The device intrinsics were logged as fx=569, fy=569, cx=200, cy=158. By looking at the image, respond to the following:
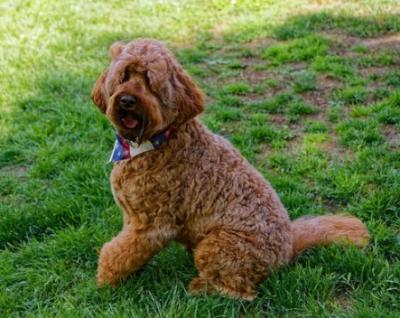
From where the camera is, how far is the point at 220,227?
11.2ft

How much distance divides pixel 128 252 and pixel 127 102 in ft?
3.12

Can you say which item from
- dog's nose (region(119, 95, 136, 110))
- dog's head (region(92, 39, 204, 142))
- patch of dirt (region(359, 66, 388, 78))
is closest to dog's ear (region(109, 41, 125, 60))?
dog's head (region(92, 39, 204, 142))

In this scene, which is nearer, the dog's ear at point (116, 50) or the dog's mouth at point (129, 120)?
the dog's mouth at point (129, 120)

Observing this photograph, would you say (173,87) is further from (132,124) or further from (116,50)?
(116,50)

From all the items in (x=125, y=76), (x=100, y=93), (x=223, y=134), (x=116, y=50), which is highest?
(x=116, y=50)

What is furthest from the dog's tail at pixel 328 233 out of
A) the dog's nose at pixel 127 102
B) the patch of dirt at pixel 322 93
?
the patch of dirt at pixel 322 93

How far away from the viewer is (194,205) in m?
3.43

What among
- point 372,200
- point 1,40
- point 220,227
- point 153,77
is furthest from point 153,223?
point 1,40

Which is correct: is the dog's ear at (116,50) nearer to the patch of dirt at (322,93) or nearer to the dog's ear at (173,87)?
the dog's ear at (173,87)

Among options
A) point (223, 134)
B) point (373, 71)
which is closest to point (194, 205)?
point (223, 134)

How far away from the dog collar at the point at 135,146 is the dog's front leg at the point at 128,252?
0.44 m

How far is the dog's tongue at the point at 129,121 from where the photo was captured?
316 cm

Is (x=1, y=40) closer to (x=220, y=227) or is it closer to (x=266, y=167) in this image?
(x=266, y=167)

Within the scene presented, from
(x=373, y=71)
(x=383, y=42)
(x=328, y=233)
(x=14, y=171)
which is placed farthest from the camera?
(x=383, y=42)
